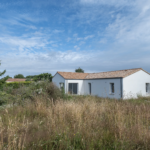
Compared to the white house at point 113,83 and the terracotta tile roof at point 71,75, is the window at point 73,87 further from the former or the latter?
the terracotta tile roof at point 71,75

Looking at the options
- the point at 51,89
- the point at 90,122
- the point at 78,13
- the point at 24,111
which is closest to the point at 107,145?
the point at 90,122

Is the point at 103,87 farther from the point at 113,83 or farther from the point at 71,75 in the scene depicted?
the point at 71,75

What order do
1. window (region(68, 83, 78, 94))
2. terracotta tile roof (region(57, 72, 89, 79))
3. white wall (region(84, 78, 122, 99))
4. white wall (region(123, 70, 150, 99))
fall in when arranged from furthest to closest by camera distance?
terracotta tile roof (region(57, 72, 89, 79)), window (region(68, 83, 78, 94)), white wall (region(84, 78, 122, 99)), white wall (region(123, 70, 150, 99))

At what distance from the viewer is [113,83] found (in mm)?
17719

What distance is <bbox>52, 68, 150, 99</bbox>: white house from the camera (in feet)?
53.1

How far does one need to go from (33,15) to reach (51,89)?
6.08m

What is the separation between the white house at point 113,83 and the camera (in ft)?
53.1

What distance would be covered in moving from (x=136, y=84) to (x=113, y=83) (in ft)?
10.1

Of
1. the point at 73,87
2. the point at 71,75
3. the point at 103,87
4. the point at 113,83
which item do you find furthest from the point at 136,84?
the point at 71,75

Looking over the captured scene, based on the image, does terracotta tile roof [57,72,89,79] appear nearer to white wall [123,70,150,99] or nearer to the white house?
the white house

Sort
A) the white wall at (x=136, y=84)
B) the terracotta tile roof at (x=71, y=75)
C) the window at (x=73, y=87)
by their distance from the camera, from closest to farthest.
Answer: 1. the white wall at (x=136, y=84)
2. the window at (x=73, y=87)
3. the terracotta tile roof at (x=71, y=75)

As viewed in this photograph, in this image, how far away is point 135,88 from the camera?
1719 cm

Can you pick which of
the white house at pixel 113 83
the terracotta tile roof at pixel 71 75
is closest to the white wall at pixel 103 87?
the white house at pixel 113 83

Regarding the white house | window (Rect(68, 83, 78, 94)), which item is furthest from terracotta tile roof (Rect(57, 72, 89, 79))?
window (Rect(68, 83, 78, 94))
